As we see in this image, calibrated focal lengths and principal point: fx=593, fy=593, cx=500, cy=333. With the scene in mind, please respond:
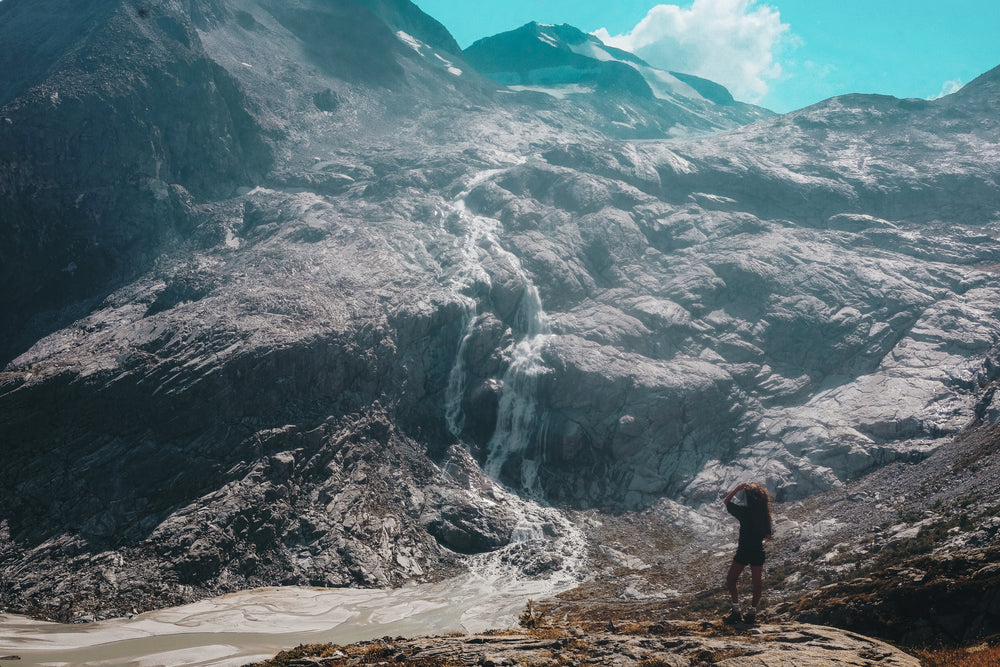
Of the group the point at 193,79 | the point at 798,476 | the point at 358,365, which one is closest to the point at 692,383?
the point at 798,476

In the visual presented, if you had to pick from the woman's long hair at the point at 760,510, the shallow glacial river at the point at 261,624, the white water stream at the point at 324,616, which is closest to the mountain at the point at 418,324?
the white water stream at the point at 324,616

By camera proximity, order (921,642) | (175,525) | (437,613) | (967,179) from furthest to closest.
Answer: (967,179) < (175,525) < (437,613) < (921,642)

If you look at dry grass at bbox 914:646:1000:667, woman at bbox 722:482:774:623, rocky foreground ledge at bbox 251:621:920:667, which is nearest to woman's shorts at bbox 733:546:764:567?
woman at bbox 722:482:774:623

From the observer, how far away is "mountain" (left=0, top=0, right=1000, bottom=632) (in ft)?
162

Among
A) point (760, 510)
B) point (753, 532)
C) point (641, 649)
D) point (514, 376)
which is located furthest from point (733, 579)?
point (514, 376)

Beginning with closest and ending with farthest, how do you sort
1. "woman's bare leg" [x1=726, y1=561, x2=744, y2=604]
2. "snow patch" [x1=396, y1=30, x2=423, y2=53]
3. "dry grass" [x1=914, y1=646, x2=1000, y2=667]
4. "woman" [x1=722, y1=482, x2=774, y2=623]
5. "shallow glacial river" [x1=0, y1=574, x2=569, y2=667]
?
"dry grass" [x1=914, y1=646, x2=1000, y2=667], "woman" [x1=722, y1=482, x2=774, y2=623], "woman's bare leg" [x1=726, y1=561, x2=744, y2=604], "shallow glacial river" [x1=0, y1=574, x2=569, y2=667], "snow patch" [x1=396, y1=30, x2=423, y2=53]

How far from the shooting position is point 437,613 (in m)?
39.7

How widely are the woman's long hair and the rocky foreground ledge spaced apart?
253 centimetres

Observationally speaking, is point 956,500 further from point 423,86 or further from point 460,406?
point 423,86

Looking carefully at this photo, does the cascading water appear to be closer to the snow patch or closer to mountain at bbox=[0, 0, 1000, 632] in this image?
mountain at bbox=[0, 0, 1000, 632]

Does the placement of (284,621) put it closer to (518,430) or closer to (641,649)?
(641,649)

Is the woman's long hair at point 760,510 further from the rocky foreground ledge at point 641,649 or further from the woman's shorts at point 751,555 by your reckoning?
the rocky foreground ledge at point 641,649

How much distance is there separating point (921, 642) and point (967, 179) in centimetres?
10787

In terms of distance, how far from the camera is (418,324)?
71312 millimetres
